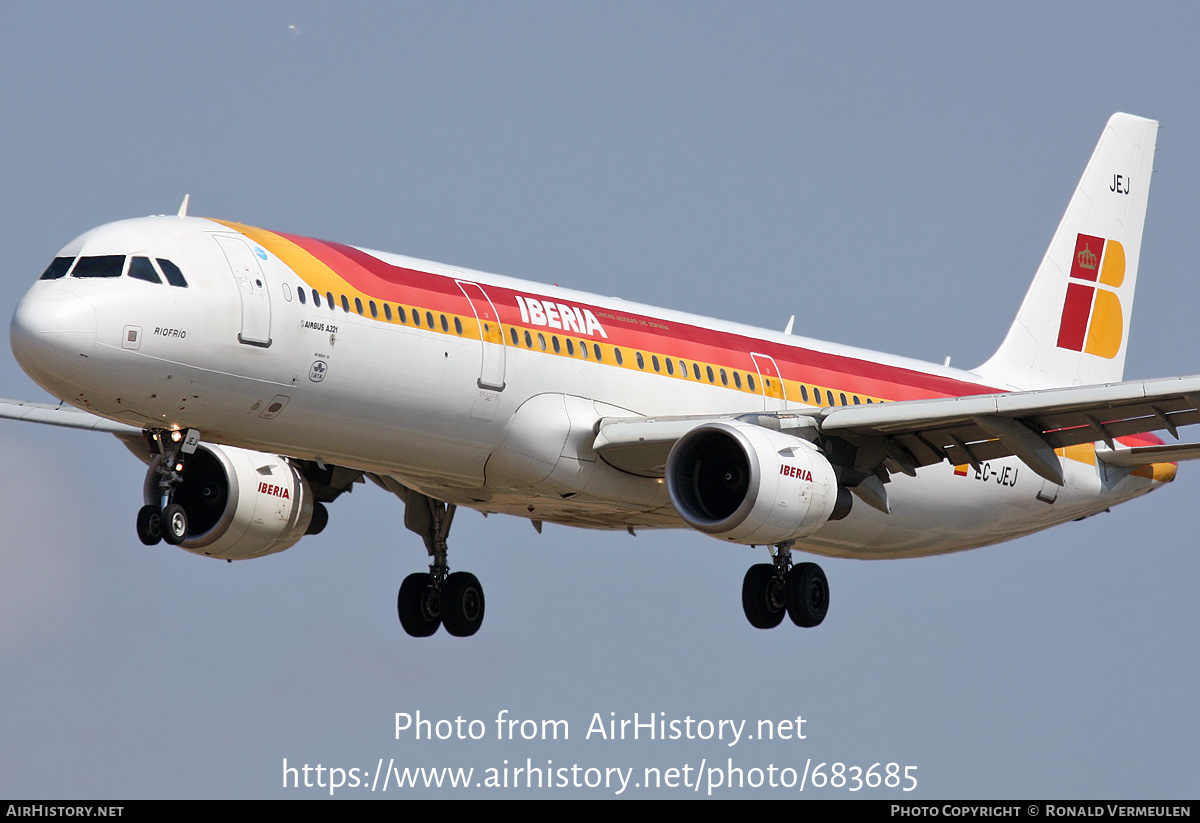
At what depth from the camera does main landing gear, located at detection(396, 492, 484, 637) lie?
36312mm

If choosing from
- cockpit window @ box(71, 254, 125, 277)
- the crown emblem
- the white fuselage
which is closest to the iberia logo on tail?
the crown emblem

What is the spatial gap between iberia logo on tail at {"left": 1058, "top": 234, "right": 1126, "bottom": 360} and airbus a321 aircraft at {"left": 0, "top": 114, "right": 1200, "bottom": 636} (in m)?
4.32

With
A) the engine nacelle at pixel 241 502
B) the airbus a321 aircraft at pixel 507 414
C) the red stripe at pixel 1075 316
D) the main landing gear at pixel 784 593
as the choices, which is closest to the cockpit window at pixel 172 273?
the airbus a321 aircraft at pixel 507 414

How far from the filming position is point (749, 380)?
1368 inches

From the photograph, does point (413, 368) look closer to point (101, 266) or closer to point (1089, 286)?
point (101, 266)

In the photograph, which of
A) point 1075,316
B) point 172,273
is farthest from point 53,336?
point 1075,316

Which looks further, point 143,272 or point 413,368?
point 413,368

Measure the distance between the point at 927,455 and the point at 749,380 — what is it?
3.61 meters

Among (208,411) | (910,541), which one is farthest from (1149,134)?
(208,411)

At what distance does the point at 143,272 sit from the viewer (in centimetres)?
2725

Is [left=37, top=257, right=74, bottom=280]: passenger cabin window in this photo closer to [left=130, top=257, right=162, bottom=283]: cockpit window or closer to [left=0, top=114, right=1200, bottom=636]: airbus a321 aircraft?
[left=0, top=114, right=1200, bottom=636]: airbus a321 aircraft

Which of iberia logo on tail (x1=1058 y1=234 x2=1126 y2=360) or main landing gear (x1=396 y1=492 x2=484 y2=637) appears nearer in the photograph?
main landing gear (x1=396 y1=492 x2=484 y2=637)

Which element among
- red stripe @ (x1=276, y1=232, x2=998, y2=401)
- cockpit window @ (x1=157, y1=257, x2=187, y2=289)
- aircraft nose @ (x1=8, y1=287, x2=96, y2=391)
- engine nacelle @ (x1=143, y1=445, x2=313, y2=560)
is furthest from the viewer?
engine nacelle @ (x1=143, y1=445, x2=313, y2=560)

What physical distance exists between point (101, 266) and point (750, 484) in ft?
34.3
